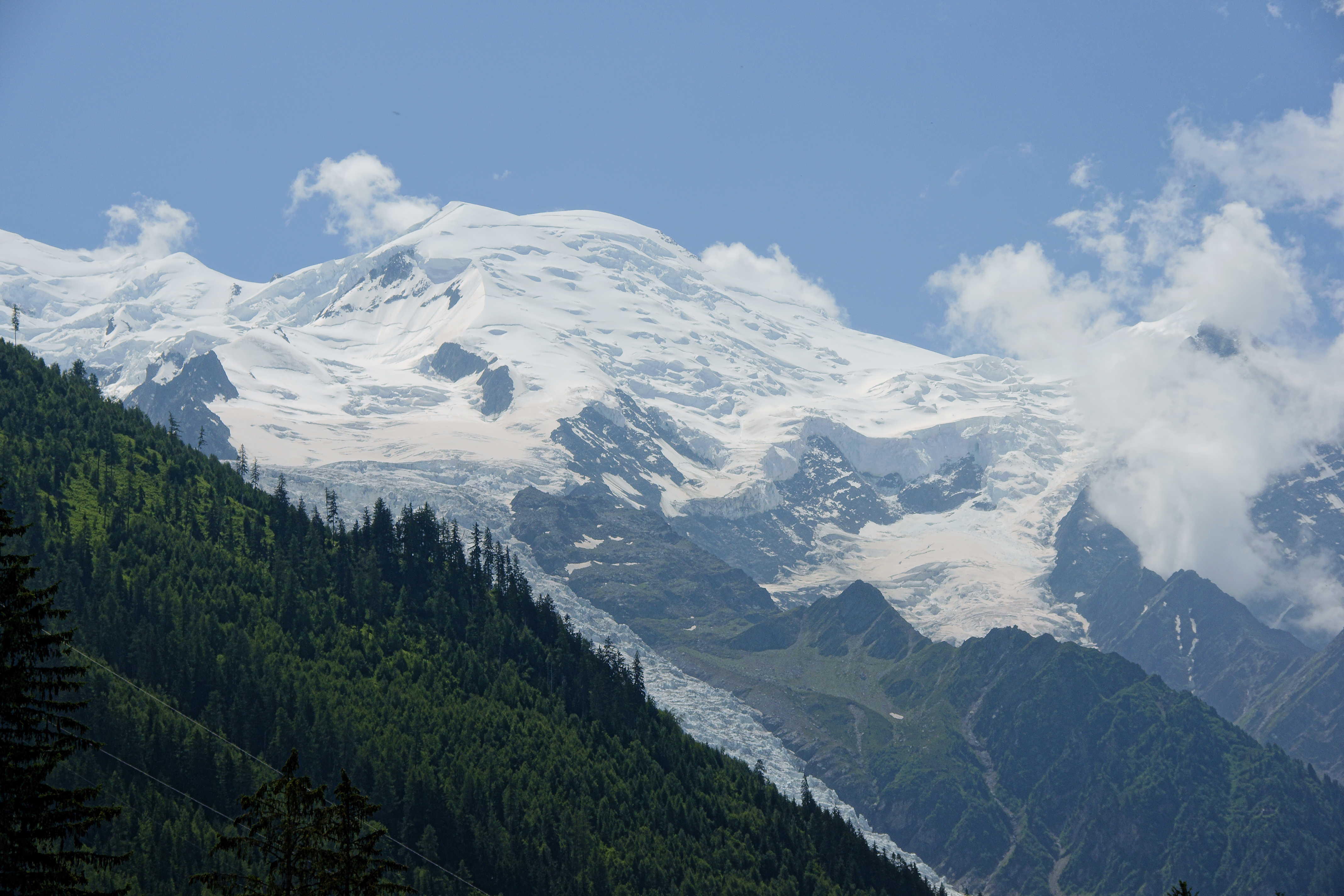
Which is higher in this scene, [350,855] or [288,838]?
[288,838]

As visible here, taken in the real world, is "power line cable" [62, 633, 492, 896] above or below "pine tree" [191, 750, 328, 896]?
below

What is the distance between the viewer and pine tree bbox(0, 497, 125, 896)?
150 ft

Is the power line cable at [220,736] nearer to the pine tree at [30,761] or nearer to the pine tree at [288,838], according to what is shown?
the pine tree at [288,838]

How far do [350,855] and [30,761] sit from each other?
12.2 metres

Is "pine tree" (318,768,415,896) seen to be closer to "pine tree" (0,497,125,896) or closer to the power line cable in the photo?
"pine tree" (0,497,125,896)

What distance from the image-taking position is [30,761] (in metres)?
47.0

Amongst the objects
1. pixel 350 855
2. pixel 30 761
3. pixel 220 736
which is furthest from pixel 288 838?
pixel 220 736

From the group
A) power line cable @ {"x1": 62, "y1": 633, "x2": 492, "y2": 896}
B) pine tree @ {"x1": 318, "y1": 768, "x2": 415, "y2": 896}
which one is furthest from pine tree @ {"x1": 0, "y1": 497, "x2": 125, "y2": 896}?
power line cable @ {"x1": 62, "y1": 633, "x2": 492, "y2": 896}

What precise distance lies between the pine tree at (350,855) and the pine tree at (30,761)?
874cm

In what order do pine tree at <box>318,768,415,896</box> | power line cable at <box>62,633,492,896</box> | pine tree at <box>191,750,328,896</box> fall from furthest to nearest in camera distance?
power line cable at <box>62,633,492,896</box> → pine tree at <box>318,768,415,896</box> → pine tree at <box>191,750,328,896</box>

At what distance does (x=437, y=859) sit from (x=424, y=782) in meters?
9.45

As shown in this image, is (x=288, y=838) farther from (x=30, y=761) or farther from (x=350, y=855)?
(x=30, y=761)

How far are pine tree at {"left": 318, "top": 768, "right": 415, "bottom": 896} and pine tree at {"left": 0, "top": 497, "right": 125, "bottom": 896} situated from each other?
874cm

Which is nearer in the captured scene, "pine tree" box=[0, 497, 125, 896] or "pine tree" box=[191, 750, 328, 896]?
"pine tree" box=[0, 497, 125, 896]
